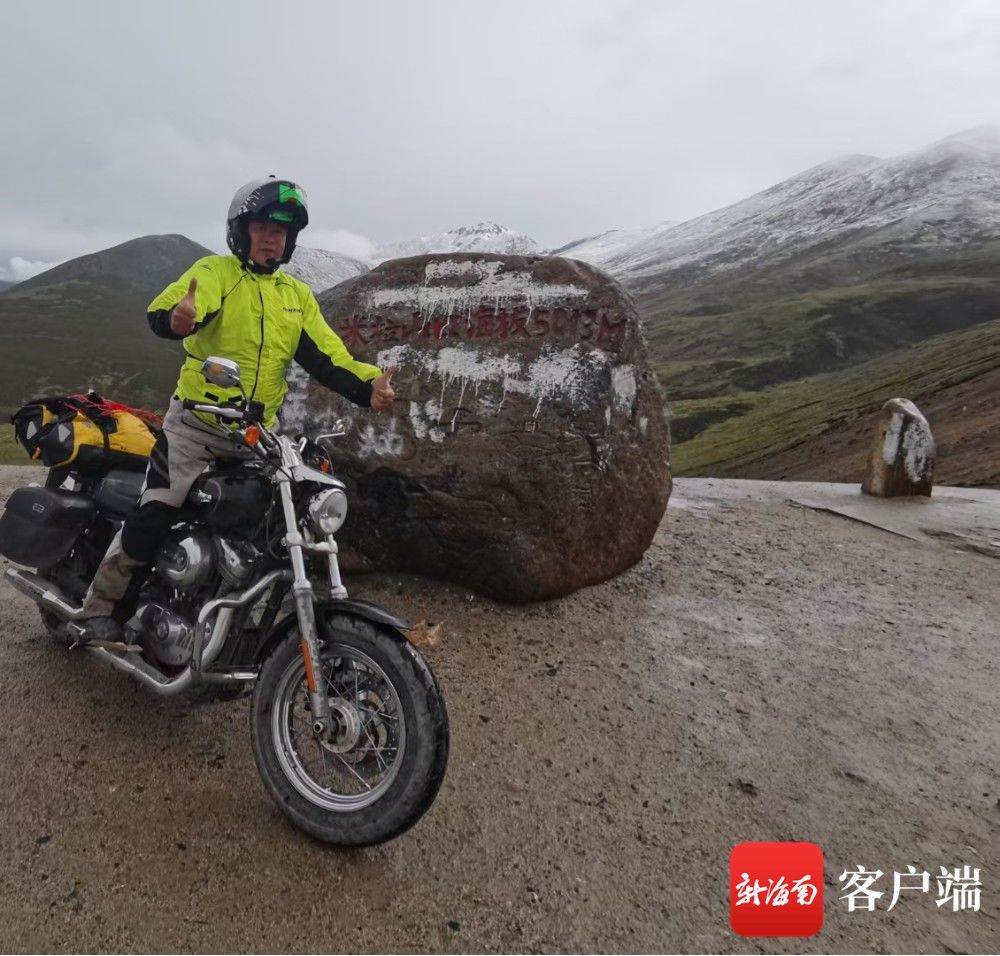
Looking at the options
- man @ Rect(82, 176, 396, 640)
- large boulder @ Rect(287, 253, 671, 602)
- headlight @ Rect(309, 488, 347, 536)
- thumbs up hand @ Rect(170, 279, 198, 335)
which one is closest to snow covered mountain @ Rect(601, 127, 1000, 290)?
large boulder @ Rect(287, 253, 671, 602)

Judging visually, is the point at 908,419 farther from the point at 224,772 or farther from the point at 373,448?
the point at 224,772

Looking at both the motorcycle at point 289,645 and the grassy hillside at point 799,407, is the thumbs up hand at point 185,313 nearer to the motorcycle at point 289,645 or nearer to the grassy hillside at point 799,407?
the motorcycle at point 289,645

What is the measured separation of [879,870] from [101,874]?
3.53 metres

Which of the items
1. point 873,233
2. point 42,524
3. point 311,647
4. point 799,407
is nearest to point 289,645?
point 311,647

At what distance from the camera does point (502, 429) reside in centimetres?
601

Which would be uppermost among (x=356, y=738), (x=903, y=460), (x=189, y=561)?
(x=189, y=561)

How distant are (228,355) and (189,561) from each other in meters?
1.10

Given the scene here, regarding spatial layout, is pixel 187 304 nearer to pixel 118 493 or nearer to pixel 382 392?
pixel 382 392

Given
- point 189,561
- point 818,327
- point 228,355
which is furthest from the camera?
point 818,327

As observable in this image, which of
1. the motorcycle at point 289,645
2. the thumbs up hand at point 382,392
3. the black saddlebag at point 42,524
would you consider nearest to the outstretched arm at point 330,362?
the thumbs up hand at point 382,392

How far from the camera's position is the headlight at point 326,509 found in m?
3.12

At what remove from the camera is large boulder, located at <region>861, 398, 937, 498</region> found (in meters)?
11.5

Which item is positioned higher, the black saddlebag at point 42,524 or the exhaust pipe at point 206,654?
the black saddlebag at point 42,524

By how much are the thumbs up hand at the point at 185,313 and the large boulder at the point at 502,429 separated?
295cm
